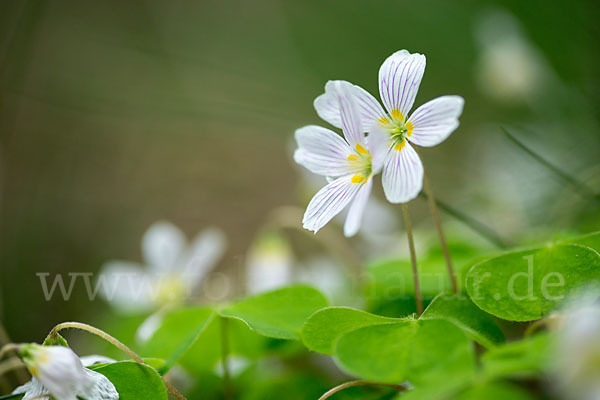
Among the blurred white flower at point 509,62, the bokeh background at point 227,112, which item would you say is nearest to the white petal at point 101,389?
the bokeh background at point 227,112

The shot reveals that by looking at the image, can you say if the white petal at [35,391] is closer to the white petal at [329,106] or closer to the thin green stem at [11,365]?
the thin green stem at [11,365]

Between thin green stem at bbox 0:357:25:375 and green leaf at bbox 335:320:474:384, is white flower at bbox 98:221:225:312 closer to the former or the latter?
thin green stem at bbox 0:357:25:375

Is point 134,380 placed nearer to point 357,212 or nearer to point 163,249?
point 357,212

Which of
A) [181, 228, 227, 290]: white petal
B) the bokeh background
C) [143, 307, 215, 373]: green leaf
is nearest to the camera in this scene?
[143, 307, 215, 373]: green leaf

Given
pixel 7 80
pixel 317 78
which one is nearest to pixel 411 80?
pixel 317 78

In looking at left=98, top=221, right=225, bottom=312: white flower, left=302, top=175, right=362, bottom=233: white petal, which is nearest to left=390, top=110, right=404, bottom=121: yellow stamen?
left=302, top=175, right=362, bottom=233: white petal

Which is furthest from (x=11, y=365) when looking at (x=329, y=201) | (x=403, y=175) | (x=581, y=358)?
(x=581, y=358)

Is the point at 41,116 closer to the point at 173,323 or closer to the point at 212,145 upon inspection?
the point at 212,145
